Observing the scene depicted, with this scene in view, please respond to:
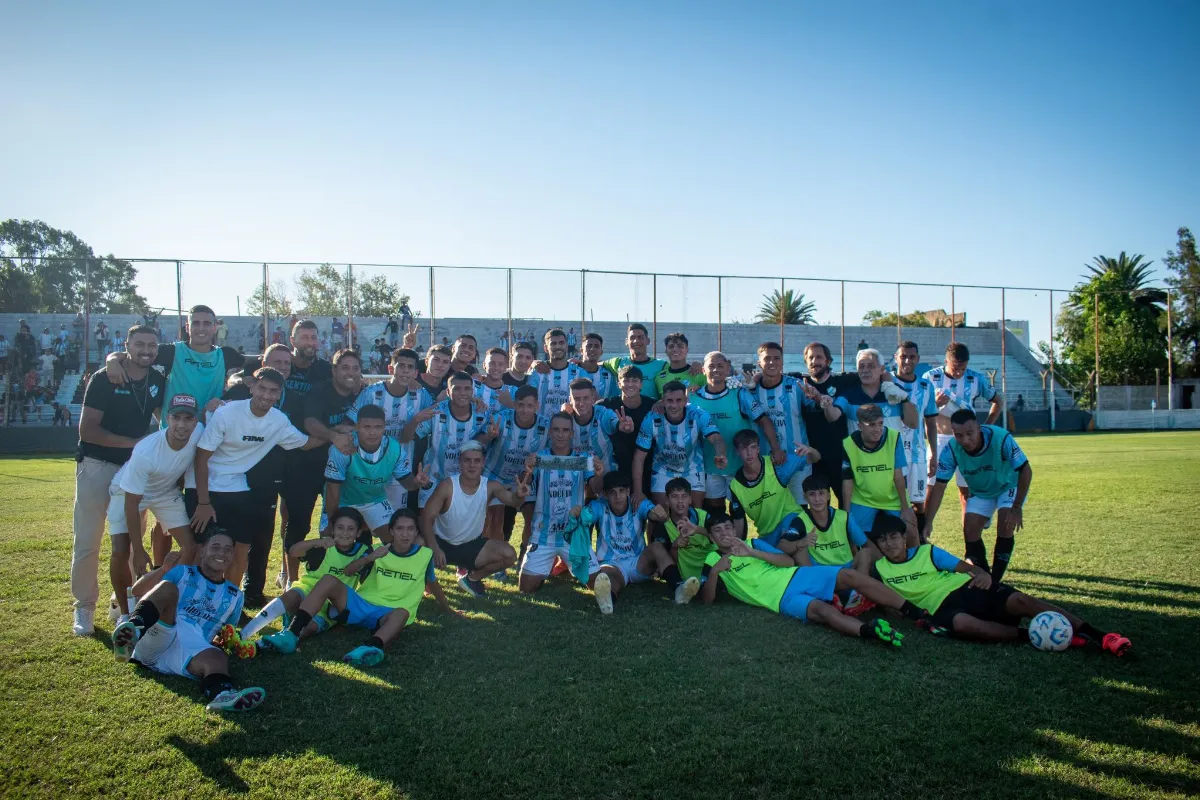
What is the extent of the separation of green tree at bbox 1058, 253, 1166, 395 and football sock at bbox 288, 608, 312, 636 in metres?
41.1

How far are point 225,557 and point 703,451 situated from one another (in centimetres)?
409

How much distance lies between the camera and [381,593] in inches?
206

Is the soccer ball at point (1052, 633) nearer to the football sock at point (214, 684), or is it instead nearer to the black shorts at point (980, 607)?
the black shorts at point (980, 607)

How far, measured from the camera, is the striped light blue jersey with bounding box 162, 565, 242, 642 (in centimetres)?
441

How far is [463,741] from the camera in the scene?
3.42m

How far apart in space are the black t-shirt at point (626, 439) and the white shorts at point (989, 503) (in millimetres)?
2965

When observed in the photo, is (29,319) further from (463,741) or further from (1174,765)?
(1174,765)

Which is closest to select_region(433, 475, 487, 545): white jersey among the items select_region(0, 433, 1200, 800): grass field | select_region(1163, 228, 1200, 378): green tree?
select_region(0, 433, 1200, 800): grass field

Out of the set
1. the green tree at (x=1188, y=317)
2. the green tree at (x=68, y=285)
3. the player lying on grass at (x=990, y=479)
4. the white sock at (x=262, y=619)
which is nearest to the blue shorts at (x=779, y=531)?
the player lying on grass at (x=990, y=479)

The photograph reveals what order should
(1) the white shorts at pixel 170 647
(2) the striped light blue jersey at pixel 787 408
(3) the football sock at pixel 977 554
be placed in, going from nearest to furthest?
1. (1) the white shorts at pixel 170 647
2. (3) the football sock at pixel 977 554
3. (2) the striped light blue jersey at pixel 787 408

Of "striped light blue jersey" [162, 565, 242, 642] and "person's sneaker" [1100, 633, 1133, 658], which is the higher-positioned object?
"striped light blue jersey" [162, 565, 242, 642]

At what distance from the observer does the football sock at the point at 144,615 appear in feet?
13.2

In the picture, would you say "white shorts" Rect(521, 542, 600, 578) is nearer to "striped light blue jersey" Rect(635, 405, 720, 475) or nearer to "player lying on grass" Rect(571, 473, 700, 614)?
"player lying on grass" Rect(571, 473, 700, 614)

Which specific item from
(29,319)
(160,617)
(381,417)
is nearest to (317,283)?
(29,319)
